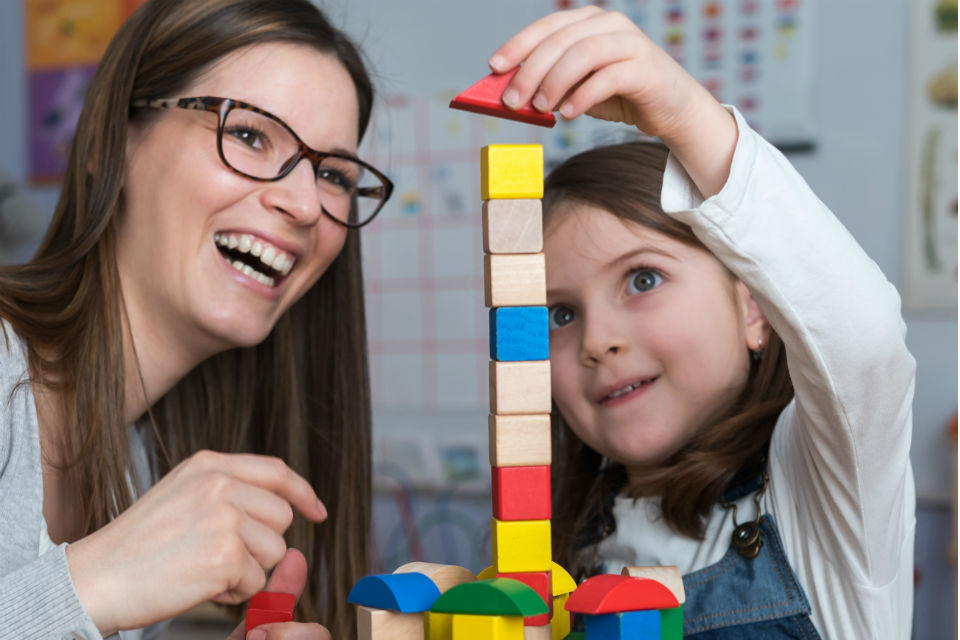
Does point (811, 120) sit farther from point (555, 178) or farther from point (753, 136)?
point (753, 136)

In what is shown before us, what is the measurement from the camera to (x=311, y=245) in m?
1.02

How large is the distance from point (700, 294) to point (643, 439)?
0.16 m

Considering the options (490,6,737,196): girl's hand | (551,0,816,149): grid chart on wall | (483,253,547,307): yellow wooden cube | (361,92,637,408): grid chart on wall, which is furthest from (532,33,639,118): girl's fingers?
(361,92,637,408): grid chart on wall

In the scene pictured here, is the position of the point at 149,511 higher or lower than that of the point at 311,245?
lower

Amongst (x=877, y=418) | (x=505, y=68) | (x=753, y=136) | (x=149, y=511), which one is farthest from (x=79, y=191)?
(x=877, y=418)

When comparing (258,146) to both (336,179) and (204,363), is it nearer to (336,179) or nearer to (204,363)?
(336,179)

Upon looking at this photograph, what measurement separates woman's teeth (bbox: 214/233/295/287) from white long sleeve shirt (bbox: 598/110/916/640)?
492mm

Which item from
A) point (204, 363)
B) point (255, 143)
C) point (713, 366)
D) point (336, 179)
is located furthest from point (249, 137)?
point (713, 366)

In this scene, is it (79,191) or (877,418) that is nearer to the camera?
(877,418)

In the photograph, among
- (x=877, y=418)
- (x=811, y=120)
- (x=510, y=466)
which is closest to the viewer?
(x=510, y=466)

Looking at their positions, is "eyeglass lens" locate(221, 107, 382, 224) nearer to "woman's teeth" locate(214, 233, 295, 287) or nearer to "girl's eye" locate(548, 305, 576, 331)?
"woman's teeth" locate(214, 233, 295, 287)

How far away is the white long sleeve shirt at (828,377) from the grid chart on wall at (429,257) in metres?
1.43

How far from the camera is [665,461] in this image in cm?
92

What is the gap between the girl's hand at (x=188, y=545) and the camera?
0.63 metres
